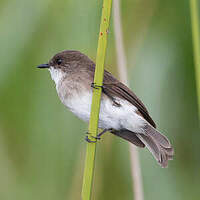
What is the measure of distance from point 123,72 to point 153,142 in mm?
496

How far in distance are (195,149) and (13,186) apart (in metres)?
0.93

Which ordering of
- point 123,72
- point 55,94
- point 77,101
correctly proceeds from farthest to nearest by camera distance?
point 77,101, point 55,94, point 123,72

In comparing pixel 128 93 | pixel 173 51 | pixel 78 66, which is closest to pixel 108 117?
pixel 128 93

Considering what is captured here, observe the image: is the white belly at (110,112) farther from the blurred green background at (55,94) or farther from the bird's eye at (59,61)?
the bird's eye at (59,61)

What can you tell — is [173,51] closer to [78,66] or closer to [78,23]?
[78,23]

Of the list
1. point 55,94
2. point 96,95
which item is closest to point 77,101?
point 55,94

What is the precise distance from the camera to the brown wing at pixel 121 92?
200 cm

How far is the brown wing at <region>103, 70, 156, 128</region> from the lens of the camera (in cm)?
200

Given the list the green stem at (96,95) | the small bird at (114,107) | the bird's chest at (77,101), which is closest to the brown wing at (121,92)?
the small bird at (114,107)

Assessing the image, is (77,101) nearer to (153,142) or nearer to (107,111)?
(107,111)

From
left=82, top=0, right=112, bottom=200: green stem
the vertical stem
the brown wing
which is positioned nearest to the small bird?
the brown wing

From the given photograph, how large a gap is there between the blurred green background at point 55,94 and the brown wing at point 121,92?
2.6 inches

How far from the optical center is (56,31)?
1918 millimetres

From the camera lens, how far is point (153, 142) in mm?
2189
